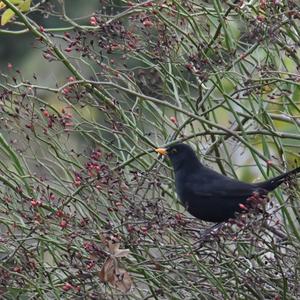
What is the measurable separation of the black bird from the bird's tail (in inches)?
5.6

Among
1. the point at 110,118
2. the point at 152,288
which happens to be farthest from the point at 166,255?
the point at 110,118

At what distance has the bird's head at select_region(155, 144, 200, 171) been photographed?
16.3 feet

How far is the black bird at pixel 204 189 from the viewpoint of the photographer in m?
4.76

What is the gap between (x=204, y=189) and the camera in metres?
4.96

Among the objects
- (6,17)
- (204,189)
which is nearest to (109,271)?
(204,189)

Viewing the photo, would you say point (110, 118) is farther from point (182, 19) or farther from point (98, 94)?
point (182, 19)

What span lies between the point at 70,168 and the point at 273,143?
1.06 metres

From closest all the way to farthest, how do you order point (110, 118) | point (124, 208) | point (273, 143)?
point (124, 208), point (110, 118), point (273, 143)

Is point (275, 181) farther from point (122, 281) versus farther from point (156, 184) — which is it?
point (122, 281)

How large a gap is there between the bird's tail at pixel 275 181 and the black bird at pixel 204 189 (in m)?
0.14

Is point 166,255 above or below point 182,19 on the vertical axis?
below

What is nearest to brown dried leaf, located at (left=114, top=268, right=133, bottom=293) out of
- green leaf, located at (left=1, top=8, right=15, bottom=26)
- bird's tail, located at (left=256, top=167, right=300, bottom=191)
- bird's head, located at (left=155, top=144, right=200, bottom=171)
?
bird's tail, located at (left=256, top=167, right=300, bottom=191)

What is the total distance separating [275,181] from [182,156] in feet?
2.38

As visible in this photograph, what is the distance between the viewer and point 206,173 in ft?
16.5
